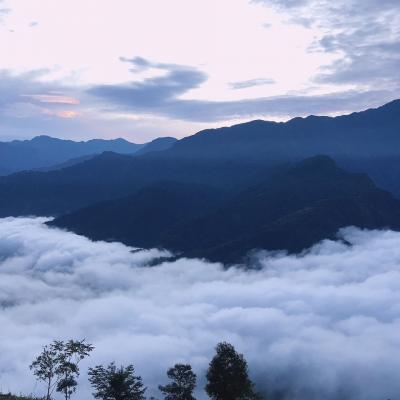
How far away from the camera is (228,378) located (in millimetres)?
64500

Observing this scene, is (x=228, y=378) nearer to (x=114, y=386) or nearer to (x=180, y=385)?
(x=180, y=385)

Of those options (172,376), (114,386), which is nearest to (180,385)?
(172,376)

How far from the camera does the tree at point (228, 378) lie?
64250 millimetres

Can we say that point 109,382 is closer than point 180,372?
Yes

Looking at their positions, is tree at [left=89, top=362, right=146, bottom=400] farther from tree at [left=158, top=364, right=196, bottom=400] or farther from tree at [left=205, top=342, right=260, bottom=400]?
tree at [left=205, top=342, right=260, bottom=400]

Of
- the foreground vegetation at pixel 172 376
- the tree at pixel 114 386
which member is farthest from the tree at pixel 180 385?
the tree at pixel 114 386

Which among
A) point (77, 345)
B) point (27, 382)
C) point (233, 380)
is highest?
point (77, 345)

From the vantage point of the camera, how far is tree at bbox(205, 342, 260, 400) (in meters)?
64.2

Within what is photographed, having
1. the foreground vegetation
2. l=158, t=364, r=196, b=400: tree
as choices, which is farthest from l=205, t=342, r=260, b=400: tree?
l=158, t=364, r=196, b=400: tree

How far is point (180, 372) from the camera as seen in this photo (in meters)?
67.8

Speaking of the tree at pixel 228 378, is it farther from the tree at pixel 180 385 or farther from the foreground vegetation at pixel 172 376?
the tree at pixel 180 385

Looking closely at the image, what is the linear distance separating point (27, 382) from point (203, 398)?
2987 inches

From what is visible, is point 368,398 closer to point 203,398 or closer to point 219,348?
point 203,398

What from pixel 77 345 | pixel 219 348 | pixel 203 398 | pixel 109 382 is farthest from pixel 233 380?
pixel 203 398
